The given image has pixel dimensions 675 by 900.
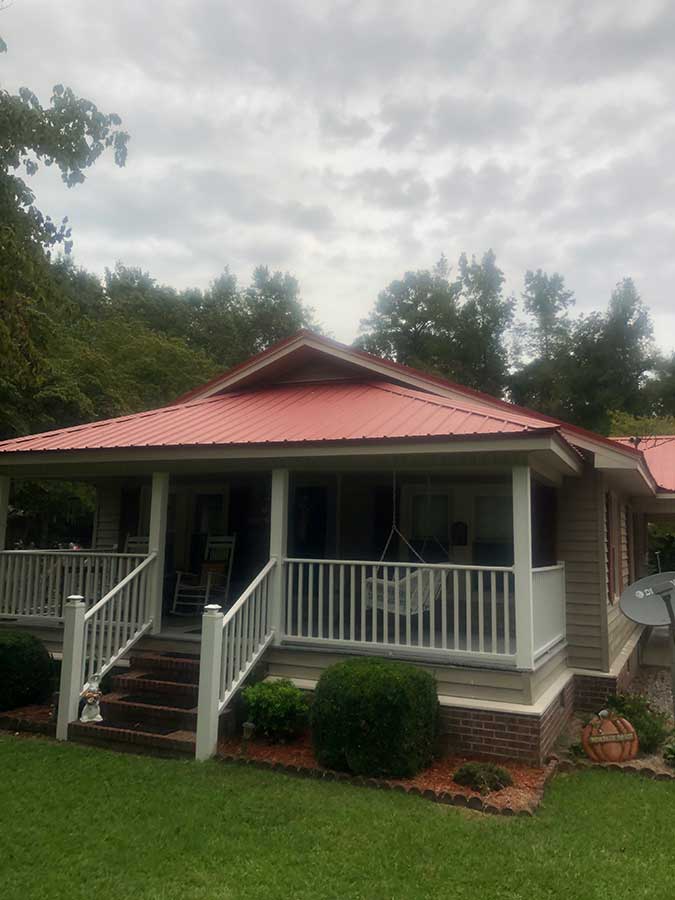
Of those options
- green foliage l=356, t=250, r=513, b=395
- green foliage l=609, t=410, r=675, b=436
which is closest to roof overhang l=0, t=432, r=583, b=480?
green foliage l=609, t=410, r=675, b=436

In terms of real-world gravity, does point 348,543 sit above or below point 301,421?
below

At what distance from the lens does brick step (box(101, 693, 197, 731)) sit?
6.79m

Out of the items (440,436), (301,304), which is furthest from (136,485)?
(301,304)

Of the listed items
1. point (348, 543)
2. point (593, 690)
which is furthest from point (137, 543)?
point (593, 690)

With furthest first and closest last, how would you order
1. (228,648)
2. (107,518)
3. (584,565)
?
(107,518), (584,565), (228,648)

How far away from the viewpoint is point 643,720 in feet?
23.7

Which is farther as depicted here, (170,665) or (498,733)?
(170,665)

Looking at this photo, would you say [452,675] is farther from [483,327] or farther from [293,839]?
[483,327]

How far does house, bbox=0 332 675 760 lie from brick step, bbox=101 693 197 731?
51mm

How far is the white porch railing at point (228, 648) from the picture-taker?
20.8 feet

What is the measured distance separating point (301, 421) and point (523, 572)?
11.1 feet

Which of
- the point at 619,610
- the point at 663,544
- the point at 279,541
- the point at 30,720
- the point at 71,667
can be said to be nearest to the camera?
the point at 71,667

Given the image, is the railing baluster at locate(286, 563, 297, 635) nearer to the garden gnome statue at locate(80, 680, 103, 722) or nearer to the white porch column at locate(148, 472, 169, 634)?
the white porch column at locate(148, 472, 169, 634)

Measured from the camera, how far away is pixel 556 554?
29.6ft
